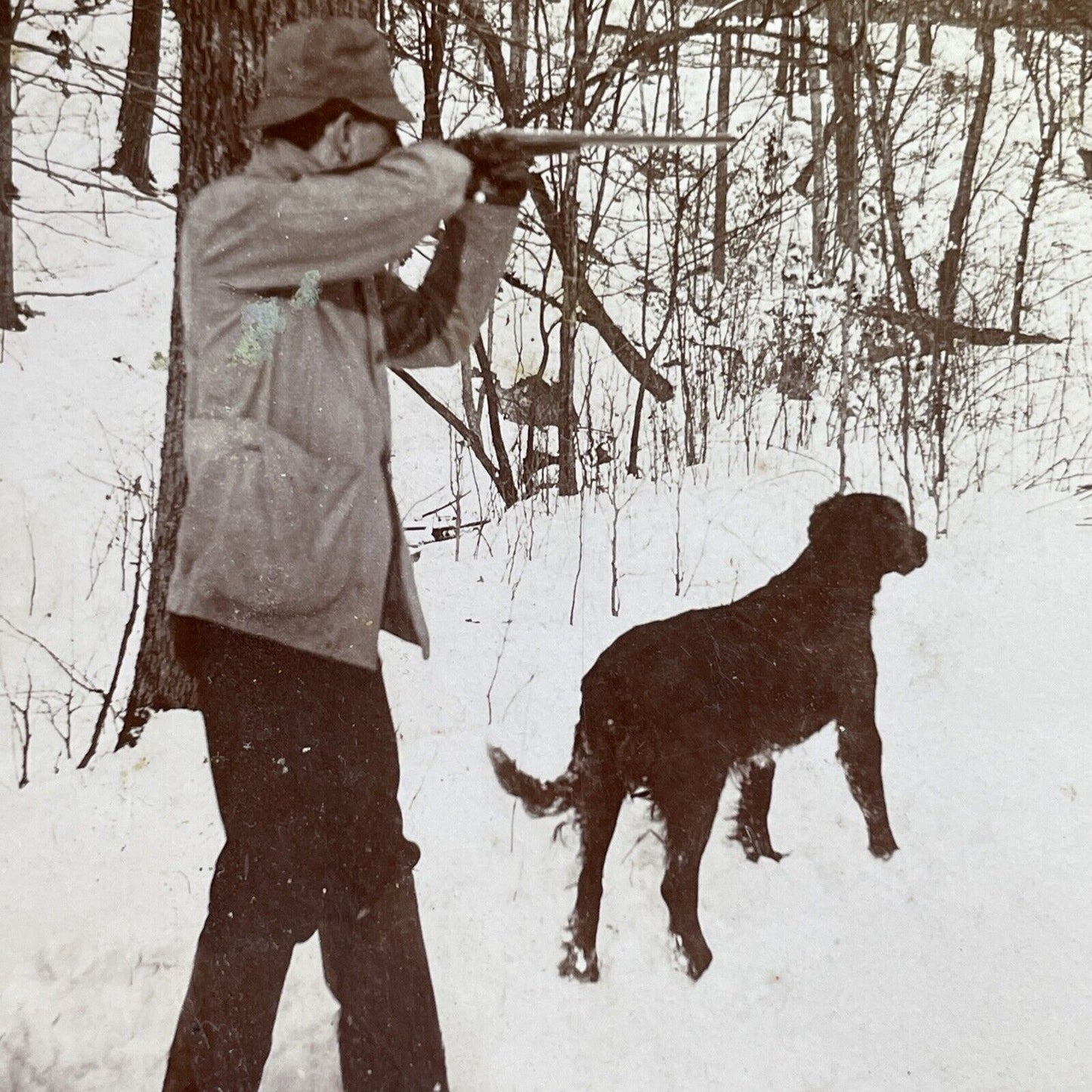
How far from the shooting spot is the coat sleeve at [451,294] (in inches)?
60.1

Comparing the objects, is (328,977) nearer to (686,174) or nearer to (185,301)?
(185,301)

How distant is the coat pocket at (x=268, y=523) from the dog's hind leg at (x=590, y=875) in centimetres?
60

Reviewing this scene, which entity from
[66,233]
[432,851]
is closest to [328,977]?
[432,851]

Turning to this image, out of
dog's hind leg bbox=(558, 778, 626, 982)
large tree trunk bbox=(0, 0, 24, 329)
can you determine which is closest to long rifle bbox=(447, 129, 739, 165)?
large tree trunk bbox=(0, 0, 24, 329)

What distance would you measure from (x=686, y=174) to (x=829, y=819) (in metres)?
1.26

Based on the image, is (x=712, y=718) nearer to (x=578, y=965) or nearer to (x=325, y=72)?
(x=578, y=965)

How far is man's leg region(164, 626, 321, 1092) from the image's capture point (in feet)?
4.82

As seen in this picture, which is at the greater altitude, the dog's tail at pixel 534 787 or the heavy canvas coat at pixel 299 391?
the heavy canvas coat at pixel 299 391

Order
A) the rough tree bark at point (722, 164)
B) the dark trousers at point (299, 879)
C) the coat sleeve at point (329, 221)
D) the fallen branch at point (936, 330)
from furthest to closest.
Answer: the fallen branch at point (936, 330) < the rough tree bark at point (722, 164) < the dark trousers at point (299, 879) < the coat sleeve at point (329, 221)

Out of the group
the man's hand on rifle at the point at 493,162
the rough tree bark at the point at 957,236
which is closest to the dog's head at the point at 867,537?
the rough tree bark at the point at 957,236

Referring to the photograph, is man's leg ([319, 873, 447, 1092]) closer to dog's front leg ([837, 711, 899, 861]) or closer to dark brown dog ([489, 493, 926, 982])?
dark brown dog ([489, 493, 926, 982])

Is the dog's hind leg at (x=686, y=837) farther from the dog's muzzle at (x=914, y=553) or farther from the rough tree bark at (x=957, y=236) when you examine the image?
the rough tree bark at (x=957, y=236)

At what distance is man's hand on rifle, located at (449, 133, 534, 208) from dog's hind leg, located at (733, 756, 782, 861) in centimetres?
110

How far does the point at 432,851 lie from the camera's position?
5.32ft
